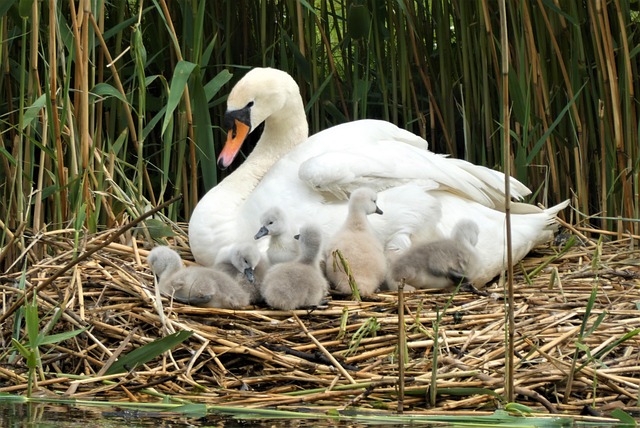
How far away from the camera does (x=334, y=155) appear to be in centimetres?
480

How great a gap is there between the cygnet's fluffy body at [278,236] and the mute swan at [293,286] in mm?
254

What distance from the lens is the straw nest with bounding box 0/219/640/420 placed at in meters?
3.40

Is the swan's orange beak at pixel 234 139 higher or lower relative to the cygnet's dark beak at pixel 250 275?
higher

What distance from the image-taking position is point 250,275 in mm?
4277

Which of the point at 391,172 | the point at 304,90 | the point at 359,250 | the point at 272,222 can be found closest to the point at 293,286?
the point at 359,250

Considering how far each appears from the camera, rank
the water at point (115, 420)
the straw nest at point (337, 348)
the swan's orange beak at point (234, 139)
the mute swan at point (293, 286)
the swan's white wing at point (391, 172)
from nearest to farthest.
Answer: the water at point (115, 420), the straw nest at point (337, 348), the mute swan at point (293, 286), the swan's white wing at point (391, 172), the swan's orange beak at point (234, 139)

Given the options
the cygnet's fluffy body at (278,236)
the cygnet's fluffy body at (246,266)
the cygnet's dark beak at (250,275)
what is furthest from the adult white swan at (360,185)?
→ the cygnet's dark beak at (250,275)

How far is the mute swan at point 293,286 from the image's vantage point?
408cm

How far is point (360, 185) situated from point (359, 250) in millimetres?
469

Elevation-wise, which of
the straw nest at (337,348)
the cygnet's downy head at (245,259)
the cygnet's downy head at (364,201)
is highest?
the cygnet's downy head at (364,201)

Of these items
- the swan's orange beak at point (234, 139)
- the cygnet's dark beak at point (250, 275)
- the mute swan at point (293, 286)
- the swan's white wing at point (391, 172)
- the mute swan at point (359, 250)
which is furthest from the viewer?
the swan's orange beak at point (234, 139)

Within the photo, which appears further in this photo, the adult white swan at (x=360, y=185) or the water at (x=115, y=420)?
the adult white swan at (x=360, y=185)

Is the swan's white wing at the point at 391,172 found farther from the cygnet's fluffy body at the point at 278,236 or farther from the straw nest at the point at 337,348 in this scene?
the straw nest at the point at 337,348

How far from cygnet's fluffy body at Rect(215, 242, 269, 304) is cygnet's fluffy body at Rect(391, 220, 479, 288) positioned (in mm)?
531
